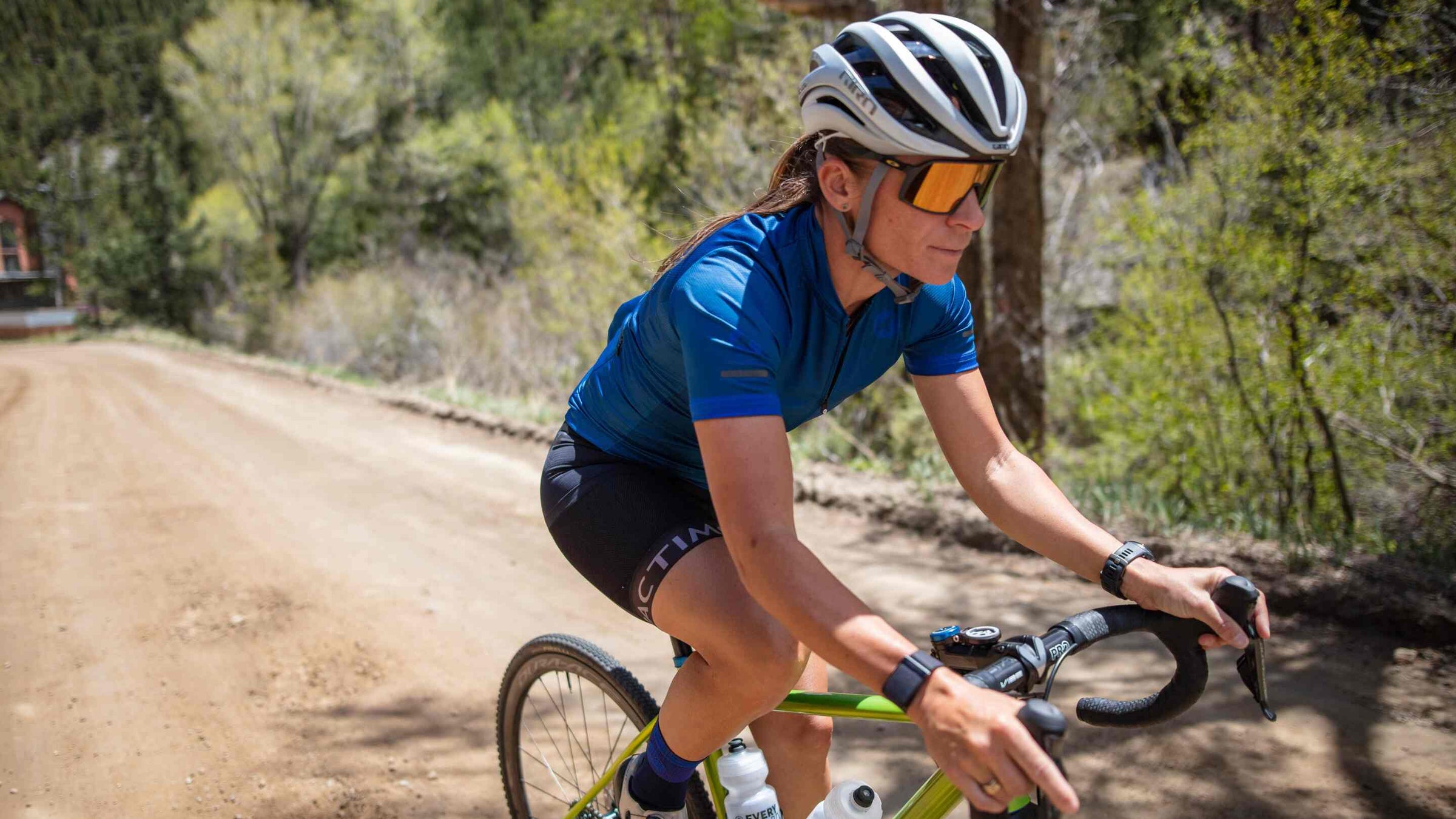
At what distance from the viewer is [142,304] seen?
1629 inches

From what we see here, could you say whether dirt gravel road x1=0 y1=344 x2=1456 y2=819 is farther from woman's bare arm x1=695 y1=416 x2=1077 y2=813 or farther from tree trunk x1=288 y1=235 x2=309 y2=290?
tree trunk x1=288 y1=235 x2=309 y2=290

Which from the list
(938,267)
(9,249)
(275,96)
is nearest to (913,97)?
(938,267)

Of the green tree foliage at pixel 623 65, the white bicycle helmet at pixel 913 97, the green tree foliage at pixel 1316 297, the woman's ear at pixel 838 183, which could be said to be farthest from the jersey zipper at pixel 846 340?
the green tree foliage at pixel 623 65

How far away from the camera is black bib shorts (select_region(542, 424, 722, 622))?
205 centimetres

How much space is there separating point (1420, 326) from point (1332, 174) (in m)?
1.07

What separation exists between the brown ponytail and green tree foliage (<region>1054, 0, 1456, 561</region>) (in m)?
4.17

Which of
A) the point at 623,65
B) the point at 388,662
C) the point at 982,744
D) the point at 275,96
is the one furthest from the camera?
the point at 275,96

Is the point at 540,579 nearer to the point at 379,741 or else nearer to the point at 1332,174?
the point at 379,741

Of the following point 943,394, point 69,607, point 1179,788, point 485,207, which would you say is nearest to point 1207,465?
point 1179,788

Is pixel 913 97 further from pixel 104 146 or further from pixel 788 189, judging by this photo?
pixel 104 146

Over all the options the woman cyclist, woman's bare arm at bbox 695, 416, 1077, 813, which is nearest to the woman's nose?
the woman cyclist

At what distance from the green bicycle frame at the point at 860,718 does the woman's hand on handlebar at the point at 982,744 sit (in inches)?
3.8

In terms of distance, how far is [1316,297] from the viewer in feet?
21.2

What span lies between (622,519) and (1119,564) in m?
1.01
